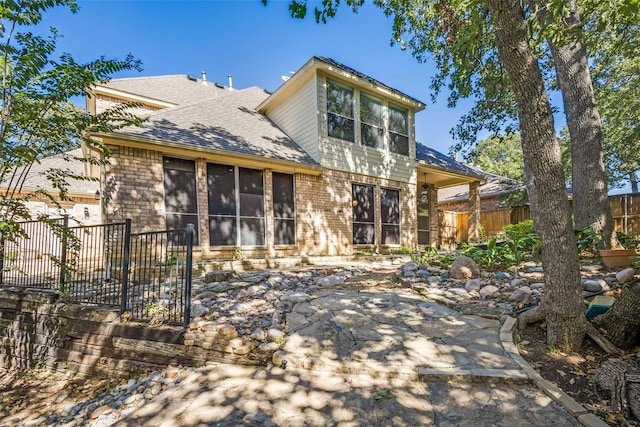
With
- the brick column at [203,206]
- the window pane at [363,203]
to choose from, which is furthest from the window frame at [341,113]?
the brick column at [203,206]

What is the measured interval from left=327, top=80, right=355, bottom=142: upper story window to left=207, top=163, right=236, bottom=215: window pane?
334 centimetres

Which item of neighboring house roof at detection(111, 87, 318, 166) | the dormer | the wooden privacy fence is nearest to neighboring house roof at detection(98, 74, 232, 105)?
neighboring house roof at detection(111, 87, 318, 166)

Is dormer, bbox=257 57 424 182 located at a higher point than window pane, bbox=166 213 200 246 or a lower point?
higher

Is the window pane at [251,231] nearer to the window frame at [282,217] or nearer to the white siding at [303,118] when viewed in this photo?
the window frame at [282,217]

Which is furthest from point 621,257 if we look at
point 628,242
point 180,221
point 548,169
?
point 180,221

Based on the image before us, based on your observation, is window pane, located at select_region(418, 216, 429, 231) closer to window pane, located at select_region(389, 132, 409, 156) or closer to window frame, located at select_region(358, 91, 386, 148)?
window pane, located at select_region(389, 132, 409, 156)

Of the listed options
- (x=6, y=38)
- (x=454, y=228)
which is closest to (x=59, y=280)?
(x=6, y=38)

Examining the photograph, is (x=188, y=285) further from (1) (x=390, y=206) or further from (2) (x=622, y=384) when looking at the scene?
(1) (x=390, y=206)

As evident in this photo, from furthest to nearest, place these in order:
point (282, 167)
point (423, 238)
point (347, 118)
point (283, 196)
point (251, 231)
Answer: point (423, 238) < point (347, 118) < point (283, 196) < point (282, 167) < point (251, 231)

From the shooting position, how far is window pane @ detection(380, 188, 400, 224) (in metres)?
9.70

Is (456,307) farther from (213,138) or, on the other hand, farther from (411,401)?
(213,138)

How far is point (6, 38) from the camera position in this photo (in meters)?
3.68

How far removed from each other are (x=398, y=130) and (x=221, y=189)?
6390 millimetres

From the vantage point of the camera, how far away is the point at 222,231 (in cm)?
707
